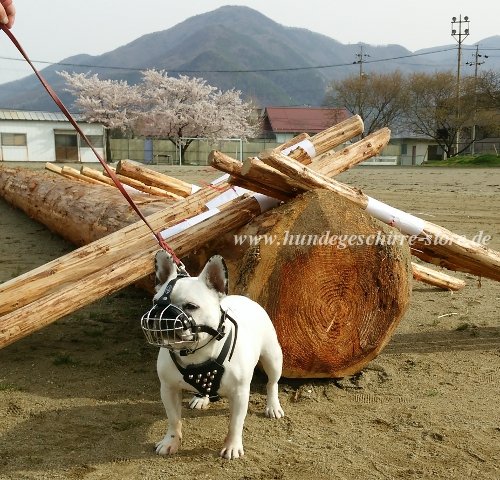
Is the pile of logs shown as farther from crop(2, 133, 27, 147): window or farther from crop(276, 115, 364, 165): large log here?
crop(2, 133, 27, 147): window

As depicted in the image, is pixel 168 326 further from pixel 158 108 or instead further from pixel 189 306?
pixel 158 108

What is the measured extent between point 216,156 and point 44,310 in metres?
1.71

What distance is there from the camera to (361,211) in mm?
4398

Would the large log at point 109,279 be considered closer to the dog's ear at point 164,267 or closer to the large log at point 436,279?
the dog's ear at point 164,267

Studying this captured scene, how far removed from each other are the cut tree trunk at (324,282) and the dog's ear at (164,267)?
1187 millimetres

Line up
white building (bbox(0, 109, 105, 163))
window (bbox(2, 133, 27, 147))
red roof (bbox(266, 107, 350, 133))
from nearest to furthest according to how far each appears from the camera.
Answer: window (bbox(2, 133, 27, 147)) < white building (bbox(0, 109, 105, 163)) < red roof (bbox(266, 107, 350, 133))

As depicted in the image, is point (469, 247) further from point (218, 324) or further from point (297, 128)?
point (297, 128)

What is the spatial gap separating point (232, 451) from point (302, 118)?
70.7m

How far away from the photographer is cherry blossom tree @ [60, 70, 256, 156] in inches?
2096

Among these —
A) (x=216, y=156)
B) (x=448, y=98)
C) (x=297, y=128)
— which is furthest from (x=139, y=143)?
(x=216, y=156)

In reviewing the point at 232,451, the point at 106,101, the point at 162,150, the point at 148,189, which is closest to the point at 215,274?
the point at 232,451

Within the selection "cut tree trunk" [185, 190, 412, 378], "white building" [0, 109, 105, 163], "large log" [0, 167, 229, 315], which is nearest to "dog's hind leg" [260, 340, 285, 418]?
"cut tree trunk" [185, 190, 412, 378]

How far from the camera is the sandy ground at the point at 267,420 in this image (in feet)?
10.5

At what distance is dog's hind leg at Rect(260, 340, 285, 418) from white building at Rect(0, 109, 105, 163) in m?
38.9
